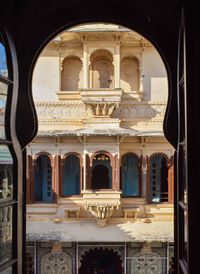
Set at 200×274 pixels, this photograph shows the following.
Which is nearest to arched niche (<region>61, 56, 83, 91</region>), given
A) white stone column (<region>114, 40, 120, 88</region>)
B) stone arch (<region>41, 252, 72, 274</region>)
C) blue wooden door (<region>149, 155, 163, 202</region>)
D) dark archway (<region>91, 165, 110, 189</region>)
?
white stone column (<region>114, 40, 120, 88</region>)

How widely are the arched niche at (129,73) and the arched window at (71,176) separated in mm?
3465

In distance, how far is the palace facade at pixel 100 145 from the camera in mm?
8516

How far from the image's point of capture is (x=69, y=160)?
434 inches

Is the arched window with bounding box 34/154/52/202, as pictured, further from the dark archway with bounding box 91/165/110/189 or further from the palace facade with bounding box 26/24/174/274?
the dark archway with bounding box 91/165/110/189

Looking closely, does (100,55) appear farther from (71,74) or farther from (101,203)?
(101,203)

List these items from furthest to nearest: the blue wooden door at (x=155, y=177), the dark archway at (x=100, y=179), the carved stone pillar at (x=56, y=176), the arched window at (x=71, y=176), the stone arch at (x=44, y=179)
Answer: the dark archway at (x=100, y=179) < the arched window at (x=71, y=176) < the stone arch at (x=44, y=179) < the blue wooden door at (x=155, y=177) < the carved stone pillar at (x=56, y=176)

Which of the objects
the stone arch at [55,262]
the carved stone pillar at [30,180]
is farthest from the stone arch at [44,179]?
the stone arch at [55,262]

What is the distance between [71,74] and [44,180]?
4.02m

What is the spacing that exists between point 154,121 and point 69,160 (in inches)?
146

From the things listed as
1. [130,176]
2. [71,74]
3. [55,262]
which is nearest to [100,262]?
[55,262]

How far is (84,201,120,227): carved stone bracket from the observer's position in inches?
337

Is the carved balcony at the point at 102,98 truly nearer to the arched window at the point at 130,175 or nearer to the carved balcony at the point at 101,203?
the arched window at the point at 130,175

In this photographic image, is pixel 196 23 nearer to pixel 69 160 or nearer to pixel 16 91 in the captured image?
pixel 16 91

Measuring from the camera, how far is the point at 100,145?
9.01 m
